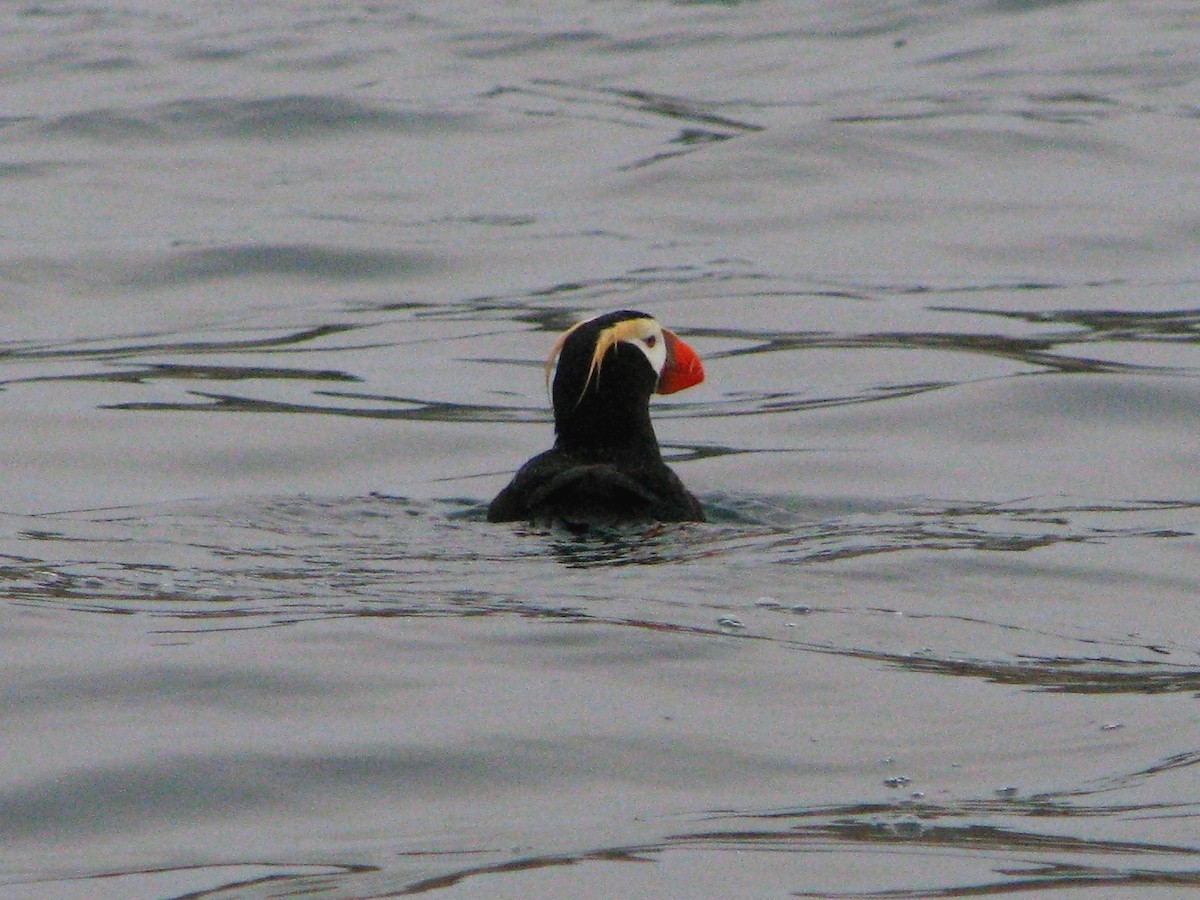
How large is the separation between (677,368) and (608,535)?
3.45 feet

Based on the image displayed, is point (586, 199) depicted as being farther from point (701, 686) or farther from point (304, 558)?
point (701, 686)

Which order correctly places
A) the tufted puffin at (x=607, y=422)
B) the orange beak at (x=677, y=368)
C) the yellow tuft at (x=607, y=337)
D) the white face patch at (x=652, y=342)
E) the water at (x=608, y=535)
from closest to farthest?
the water at (x=608, y=535) < the tufted puffin at (x=607, y=422) < the yellow tuft at (x=607, y=337) < the white face patch at (x=652, y=342) < the orange beak at (x=677, y=368)

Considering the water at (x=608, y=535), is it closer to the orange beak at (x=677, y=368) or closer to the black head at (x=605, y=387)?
the black head at (x=605, y=387)

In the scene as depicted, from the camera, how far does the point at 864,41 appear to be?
66.8 ft

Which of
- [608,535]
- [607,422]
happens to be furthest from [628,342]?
[608,535]

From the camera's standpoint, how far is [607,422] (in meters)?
6.68

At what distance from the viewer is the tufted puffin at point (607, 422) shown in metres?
6.49

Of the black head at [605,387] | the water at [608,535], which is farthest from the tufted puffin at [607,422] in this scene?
the water at [608,535]

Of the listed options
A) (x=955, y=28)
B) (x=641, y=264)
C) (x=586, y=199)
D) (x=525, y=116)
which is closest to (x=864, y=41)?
(x=955, y=28)

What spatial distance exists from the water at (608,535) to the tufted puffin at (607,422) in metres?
0.14

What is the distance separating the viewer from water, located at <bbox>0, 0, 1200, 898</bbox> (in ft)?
12.7

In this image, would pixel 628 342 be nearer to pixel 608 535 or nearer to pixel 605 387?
pixel 605 387

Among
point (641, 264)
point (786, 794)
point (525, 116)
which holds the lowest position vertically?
point (786, 794)

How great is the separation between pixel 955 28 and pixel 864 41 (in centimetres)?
99
